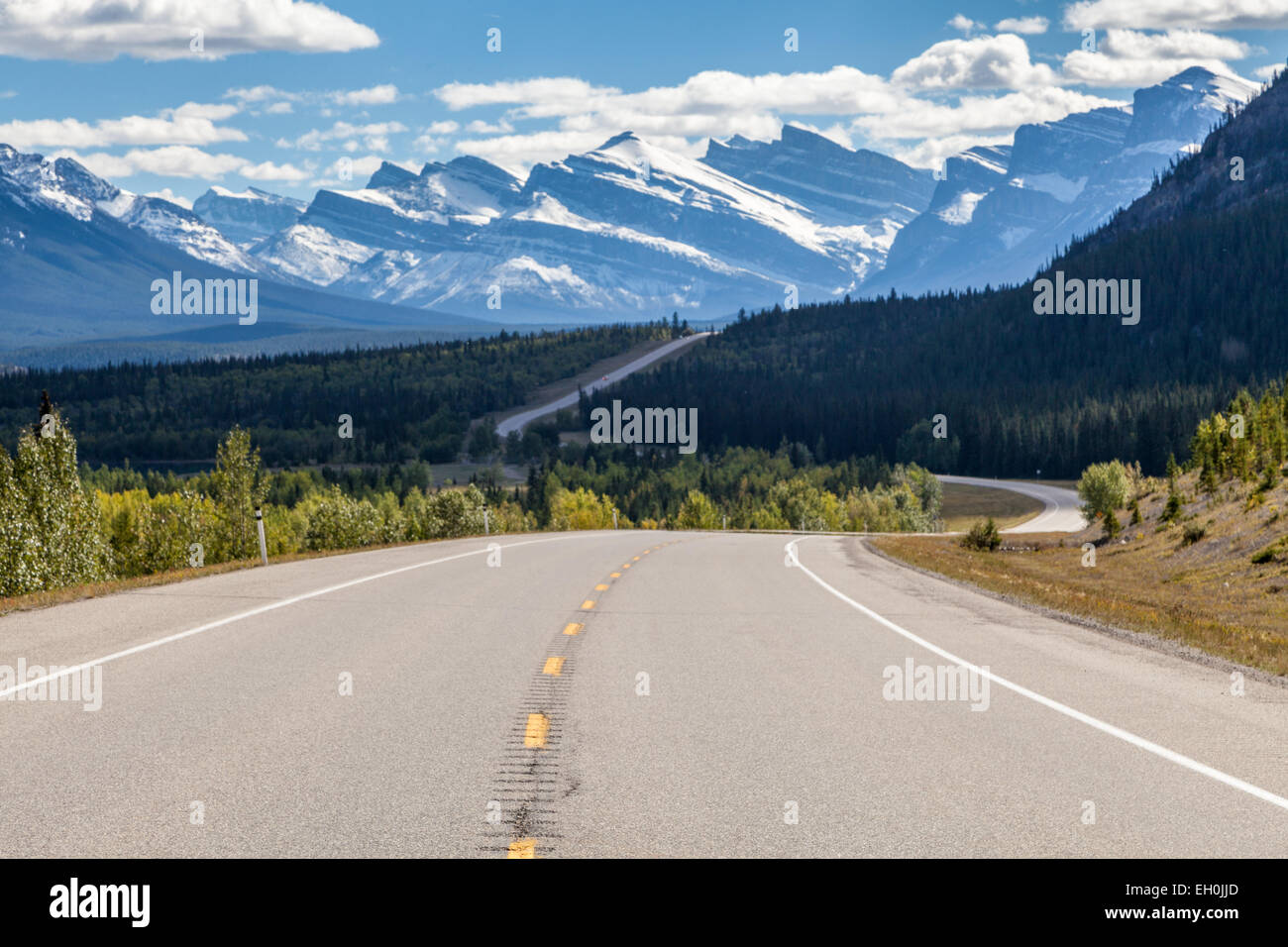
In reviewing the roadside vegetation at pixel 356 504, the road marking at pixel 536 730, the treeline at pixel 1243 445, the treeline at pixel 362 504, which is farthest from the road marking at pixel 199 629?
the treeline at pixel 1243 445

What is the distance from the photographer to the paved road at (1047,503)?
111m

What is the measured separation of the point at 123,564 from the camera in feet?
305

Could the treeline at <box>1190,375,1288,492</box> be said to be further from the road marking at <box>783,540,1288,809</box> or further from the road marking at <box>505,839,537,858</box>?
the road marking at <box>505,839,537,858</box>

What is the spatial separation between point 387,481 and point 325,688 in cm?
16119

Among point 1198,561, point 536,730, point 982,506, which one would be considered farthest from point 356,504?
point 536,730

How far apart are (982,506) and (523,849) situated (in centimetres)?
14363

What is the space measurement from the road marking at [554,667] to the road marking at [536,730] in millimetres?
2164

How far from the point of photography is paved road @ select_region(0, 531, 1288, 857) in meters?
6.45

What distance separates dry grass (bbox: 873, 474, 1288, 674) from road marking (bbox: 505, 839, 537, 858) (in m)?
9.61
